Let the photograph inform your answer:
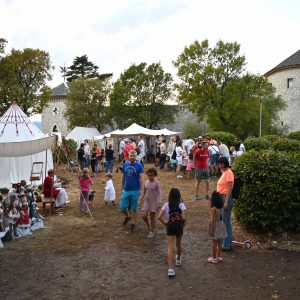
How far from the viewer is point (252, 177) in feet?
25.6

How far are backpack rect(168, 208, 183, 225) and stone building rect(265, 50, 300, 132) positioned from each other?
4872 cm

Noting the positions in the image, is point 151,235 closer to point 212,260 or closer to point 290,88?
point 212,260

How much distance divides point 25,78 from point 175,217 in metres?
31.9

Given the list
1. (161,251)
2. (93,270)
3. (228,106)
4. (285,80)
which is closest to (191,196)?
(161,251)

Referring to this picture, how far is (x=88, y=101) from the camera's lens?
39.4 meters

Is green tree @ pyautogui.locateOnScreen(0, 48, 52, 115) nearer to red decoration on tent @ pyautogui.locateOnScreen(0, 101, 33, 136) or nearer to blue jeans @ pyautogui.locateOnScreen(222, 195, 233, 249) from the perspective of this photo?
red decoration on tent @ pyautogui.locateOnScreen(0, 101, 33, 136)

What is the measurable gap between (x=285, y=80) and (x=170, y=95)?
21529 millimetres

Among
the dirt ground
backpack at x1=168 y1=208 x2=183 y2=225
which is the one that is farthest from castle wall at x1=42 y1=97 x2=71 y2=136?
backpack at x1=168 y1=208 x2=183 y2=225

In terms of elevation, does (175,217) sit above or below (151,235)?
above

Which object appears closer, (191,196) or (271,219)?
(271,219)

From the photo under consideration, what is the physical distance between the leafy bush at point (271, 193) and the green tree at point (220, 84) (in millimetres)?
30040

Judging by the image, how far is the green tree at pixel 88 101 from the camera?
39000mm

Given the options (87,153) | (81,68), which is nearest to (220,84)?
(87,153)

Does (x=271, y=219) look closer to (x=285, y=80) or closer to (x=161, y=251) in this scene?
(x=161, y=251)
